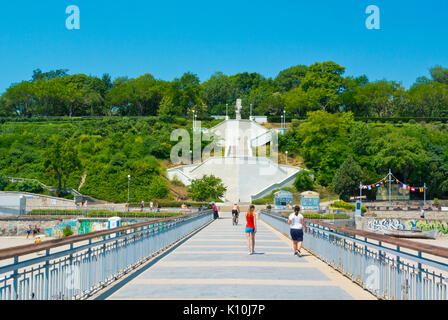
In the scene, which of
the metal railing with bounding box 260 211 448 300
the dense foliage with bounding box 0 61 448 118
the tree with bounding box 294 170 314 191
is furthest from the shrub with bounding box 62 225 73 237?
the dense foliage with bounding box 0 61 448 118

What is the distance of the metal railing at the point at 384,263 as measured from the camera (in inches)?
251

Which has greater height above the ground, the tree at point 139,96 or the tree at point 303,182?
the tree at point 139,96

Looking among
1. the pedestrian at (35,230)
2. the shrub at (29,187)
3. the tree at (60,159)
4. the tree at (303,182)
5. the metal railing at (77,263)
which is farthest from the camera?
the tree at (303,182)

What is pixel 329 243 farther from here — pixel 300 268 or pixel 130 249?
pixel 130 249

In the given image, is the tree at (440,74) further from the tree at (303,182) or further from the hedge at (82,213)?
the hedge at (82,213)

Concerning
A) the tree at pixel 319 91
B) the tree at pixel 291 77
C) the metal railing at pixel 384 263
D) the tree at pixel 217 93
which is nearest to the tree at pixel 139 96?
the tree at pixel 217 93

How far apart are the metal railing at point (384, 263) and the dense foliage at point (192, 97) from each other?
92.2m

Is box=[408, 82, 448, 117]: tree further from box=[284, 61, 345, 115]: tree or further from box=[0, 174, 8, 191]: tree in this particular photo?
box=[0, 174, 8, 191]: tree

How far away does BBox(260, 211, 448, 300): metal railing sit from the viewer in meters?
6.38

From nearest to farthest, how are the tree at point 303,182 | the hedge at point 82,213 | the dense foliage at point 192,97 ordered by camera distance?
the hedge at point 82,213, the tree at point 303,182, the dense foliage at point 192,97

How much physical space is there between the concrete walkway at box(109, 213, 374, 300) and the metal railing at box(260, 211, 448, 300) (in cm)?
28

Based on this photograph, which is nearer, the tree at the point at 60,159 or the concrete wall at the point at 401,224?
the concrete wall at the point at 401,224

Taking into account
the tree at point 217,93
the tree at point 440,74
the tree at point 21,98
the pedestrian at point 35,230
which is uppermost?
the tree at point 440,74
